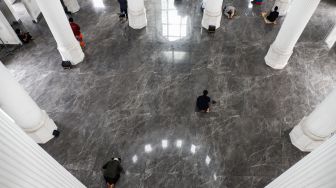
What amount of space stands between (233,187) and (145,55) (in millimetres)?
6322

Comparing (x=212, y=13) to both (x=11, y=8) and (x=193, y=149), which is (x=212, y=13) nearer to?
(x=193, y=149)

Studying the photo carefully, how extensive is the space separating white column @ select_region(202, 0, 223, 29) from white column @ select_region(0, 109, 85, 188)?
31.4ft

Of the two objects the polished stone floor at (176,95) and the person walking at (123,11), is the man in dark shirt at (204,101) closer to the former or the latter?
the polished stone floor at (176,95)

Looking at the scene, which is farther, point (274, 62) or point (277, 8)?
point (277, 8)

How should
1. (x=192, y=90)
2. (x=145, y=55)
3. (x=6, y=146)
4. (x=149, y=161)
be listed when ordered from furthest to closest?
(x=145, y=55) → (x=192, y=90) → (x=149, y=161) → (x=6, y=146)


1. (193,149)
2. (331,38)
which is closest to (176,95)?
(193,149)

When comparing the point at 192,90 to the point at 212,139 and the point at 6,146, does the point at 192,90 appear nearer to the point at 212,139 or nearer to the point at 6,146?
the point at 212,139

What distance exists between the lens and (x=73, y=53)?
1020 cm

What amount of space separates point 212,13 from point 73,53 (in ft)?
20.6

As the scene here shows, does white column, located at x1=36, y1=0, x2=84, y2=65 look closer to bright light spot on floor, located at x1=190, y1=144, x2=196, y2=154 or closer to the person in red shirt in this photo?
the person in red shirt

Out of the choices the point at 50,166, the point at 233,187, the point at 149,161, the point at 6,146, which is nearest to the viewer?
the point at 6,146

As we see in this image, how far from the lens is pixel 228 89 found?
31.5 feet

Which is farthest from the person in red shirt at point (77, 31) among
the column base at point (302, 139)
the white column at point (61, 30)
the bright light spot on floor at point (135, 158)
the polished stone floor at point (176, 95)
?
the column base at point (302, 139)

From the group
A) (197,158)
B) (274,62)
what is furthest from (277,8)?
(197,158)
